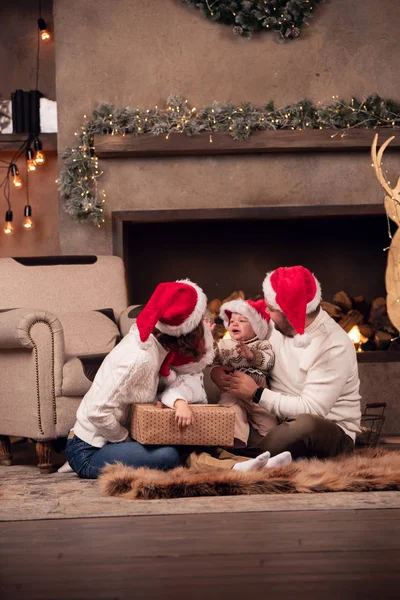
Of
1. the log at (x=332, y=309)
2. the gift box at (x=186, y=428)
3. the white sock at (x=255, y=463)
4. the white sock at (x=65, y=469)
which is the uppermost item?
the log at (x=332, y=309)

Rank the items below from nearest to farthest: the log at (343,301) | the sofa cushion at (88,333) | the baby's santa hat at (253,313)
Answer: the baby's santa hat at (253,313)
the sofa cushion at (88,333)
the log at (343,301)

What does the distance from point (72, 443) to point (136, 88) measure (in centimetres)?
273

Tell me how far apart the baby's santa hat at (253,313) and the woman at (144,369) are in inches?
13.1

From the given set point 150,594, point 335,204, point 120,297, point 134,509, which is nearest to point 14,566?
point 150,594

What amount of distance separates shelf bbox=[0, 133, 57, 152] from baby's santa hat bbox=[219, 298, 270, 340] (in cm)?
280

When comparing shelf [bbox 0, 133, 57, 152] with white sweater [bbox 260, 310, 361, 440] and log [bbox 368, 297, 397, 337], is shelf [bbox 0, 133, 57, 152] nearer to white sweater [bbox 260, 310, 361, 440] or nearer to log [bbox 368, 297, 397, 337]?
log [bbox 368, 297, 397, 337]

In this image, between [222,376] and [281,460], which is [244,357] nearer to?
[222,376]

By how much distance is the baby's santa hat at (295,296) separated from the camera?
322 centimetres

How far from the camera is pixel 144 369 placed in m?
3.05

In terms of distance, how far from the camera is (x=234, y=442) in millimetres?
3381

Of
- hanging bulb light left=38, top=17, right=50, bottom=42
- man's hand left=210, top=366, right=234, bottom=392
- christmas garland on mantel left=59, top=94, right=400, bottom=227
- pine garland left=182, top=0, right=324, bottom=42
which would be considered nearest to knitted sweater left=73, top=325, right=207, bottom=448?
man's hand left=210, top=366, right=234, bottom=392

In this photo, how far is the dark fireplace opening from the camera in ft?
18.8

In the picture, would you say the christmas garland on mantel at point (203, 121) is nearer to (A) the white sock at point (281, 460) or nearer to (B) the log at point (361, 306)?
(B) the log at point (361, 306)

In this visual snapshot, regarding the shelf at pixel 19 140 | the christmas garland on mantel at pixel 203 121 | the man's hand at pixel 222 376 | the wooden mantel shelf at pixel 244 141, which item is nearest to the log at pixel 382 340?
the wooden mantel shelf at pixel 244 141
